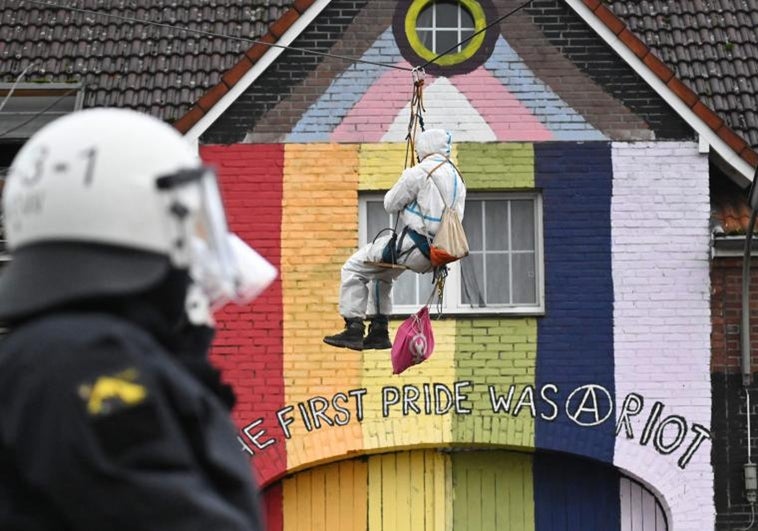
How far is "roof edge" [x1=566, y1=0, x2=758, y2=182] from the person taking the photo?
15562mm

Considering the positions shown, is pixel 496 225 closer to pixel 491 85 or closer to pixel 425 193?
pixel 491 85

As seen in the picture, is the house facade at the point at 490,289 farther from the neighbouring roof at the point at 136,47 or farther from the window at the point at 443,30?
the neighbouring roof at the point at 136,47

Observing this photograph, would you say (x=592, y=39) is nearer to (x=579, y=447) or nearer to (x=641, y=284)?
(x=641, y=284)

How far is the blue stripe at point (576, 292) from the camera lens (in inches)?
616

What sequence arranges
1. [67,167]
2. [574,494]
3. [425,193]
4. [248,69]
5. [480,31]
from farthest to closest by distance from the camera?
[574,494]
[248,69]
[480,31]
[425,193]
[67,167]

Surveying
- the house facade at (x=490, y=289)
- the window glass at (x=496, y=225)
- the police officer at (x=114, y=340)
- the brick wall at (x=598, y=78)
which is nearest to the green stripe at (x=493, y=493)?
the house facade at (x=490, y=289)

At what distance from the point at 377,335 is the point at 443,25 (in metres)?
4.82

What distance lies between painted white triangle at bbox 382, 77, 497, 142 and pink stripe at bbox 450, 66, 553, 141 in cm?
6

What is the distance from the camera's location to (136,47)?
55.0 ft

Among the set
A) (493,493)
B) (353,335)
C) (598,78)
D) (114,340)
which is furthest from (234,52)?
(114,340)

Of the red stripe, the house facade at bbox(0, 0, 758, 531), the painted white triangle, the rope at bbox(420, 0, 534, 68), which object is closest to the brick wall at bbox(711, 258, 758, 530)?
the house facade at bbox(0, 0, 758, 531)

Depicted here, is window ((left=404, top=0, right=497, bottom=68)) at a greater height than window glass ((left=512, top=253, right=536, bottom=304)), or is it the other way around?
window ((left=404, top=0, right=497, bottom=68))

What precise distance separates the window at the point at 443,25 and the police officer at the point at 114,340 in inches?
523

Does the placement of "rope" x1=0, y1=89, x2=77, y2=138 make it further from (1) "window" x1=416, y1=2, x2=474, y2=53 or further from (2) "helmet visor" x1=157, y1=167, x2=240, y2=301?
(2) "helmet visor" x1=157, y1=167, x2=240, y2=301
